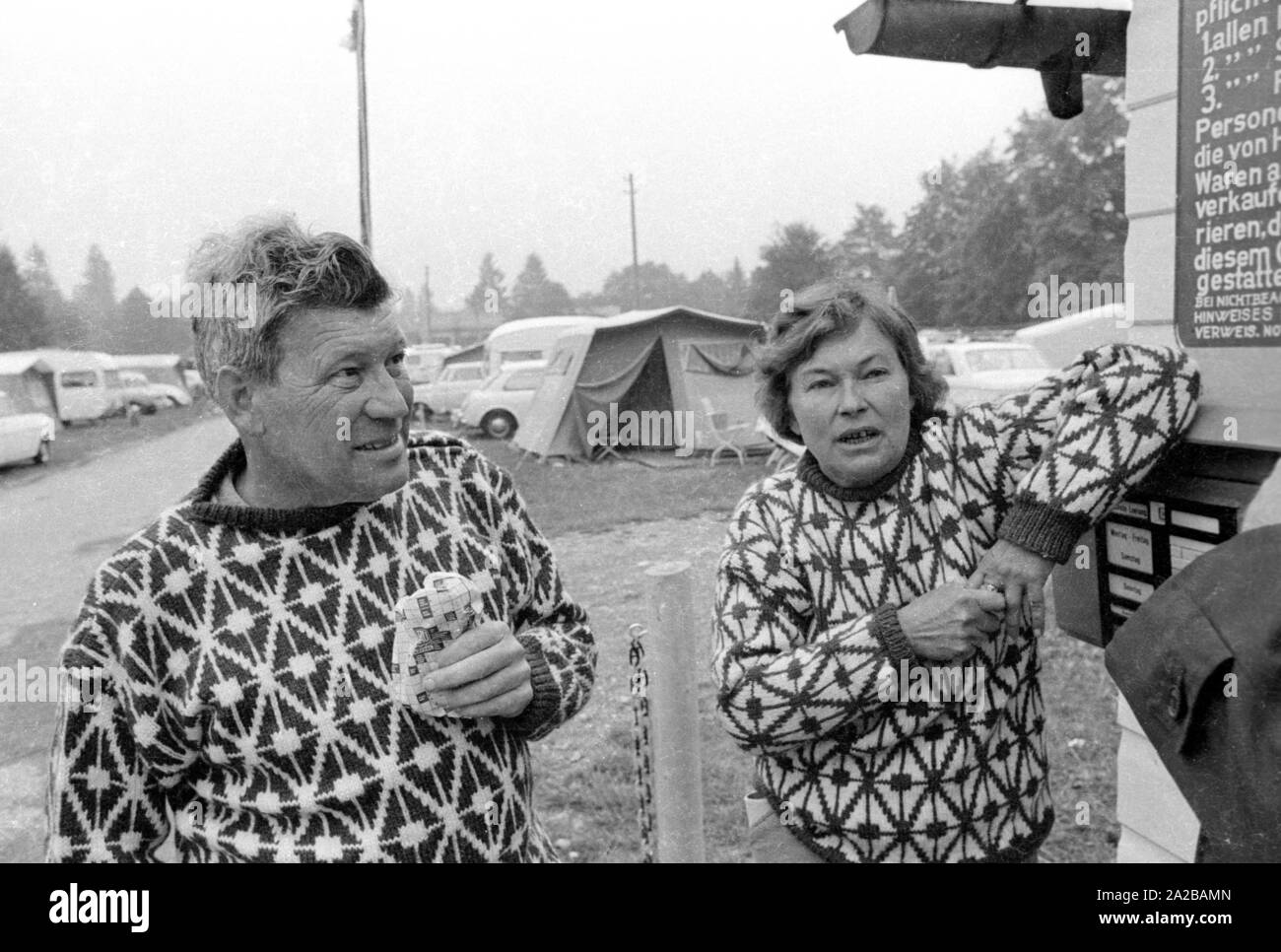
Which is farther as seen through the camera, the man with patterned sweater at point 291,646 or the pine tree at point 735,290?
the pine tree at point 735,290

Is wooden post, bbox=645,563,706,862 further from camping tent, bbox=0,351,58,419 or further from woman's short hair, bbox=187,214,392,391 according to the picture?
camping tent, bbox=0,351,58,419

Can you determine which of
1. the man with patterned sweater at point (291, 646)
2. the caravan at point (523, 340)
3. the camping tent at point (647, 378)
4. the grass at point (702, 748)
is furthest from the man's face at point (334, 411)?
the caravan at point (523, 340)

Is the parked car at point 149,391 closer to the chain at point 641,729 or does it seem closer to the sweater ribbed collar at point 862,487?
the chain at point 641,729

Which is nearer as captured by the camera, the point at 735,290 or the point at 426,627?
the point at 426,627

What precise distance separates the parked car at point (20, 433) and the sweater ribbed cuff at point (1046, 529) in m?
5.79

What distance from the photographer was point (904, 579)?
4.39 feet

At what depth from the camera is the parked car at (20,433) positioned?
570 cm

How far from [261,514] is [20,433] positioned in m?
5.75

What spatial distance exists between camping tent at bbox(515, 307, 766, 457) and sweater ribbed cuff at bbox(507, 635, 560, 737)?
943 cm

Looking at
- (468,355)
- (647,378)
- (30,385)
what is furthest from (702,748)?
(468,355)

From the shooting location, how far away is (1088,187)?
2094 mm

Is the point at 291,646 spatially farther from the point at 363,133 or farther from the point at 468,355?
the point at 468,355

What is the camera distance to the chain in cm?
197
